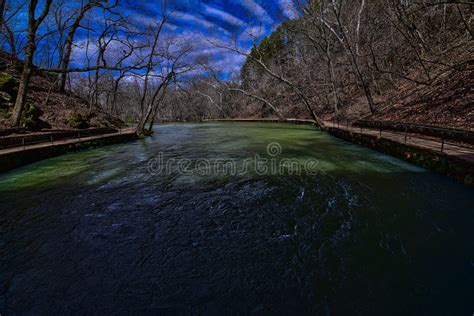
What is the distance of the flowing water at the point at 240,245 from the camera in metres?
2.98

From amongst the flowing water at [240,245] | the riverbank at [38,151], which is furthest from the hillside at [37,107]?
the flowing water at [240,245]

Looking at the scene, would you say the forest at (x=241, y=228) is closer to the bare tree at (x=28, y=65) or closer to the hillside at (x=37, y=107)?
the bare tree at (x=28, y=65)

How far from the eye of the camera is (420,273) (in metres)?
3.34

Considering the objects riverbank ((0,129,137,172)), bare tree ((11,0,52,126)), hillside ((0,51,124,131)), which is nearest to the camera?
riverbank ((0,129,137,172))

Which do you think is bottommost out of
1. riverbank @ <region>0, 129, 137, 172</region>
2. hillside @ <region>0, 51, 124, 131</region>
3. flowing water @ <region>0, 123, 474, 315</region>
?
flowing water @ <region>0, 123, 474, 315</region>

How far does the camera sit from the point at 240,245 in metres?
4.17

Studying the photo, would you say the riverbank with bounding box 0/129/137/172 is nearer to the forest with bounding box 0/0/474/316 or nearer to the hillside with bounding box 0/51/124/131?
the forest with bounding box 0/0/474/316

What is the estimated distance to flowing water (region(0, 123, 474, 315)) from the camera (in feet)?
9.78

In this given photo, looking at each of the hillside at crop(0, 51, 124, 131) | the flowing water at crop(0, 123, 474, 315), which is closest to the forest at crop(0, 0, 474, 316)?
the flowing water at crop(0, 123, 474, 315)

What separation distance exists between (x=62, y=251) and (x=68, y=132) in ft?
44.9

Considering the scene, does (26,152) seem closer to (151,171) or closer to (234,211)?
(151,171)

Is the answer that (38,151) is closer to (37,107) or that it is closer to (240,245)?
(37,107)

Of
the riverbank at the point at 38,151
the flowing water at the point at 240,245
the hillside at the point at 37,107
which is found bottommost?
the flowing water at the point at 240,245

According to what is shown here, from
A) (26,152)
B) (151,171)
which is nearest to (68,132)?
(26,152)
